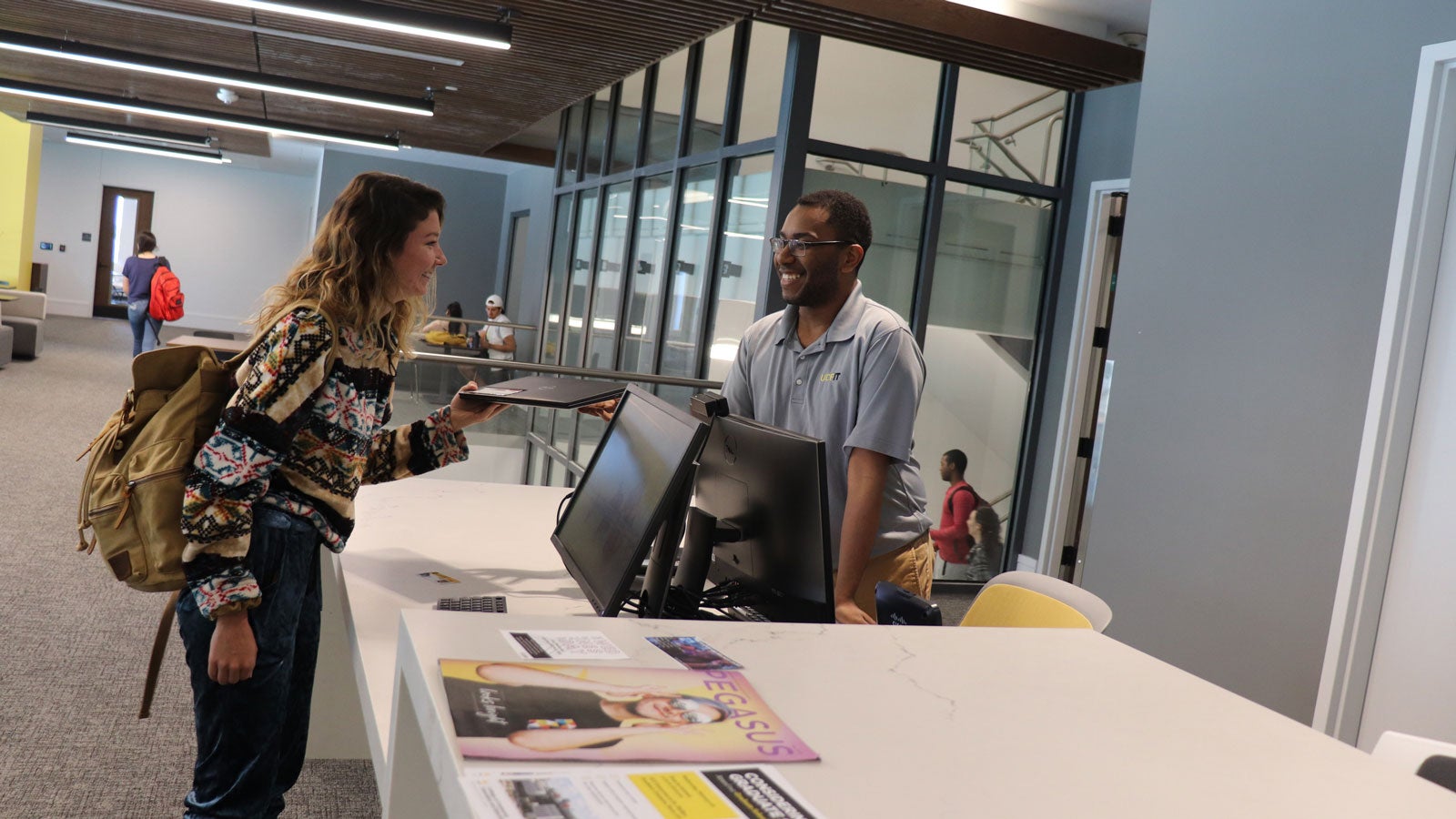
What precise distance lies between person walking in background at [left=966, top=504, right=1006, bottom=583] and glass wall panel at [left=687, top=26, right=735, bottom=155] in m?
2.59

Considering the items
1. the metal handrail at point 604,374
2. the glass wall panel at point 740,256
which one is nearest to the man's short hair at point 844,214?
the metal handrail at point 604,374

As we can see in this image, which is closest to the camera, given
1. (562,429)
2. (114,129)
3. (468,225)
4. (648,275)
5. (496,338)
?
(562,429)

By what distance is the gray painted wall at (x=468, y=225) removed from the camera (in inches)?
621

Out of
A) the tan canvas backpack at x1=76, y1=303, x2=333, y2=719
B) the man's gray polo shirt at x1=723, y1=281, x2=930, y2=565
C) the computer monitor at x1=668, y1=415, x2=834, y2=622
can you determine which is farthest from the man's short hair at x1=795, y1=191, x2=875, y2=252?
the tan canvas backpack at x1=76, y1=303, x2=333, y2=719

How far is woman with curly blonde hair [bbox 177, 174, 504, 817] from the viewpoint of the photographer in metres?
1.57

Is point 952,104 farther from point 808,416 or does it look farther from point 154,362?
point 154,362

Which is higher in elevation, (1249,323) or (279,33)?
(279,33)

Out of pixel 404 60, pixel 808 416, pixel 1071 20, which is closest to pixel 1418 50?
pixel 808 416

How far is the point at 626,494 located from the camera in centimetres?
157

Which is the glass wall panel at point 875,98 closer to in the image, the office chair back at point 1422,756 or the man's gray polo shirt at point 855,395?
the man's gray polo shirt at point 855,395

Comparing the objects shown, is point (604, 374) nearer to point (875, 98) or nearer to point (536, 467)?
point (536, 467)

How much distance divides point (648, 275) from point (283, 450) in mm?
5522

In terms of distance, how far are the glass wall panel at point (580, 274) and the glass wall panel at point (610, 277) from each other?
0.21 metres

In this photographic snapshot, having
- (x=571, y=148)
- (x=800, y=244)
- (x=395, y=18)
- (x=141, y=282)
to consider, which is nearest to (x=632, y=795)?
(x=800, y=244)
